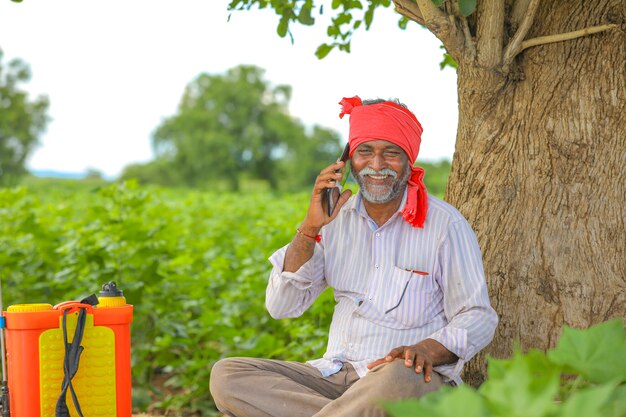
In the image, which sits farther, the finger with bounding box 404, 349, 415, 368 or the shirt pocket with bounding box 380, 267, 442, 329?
the shirt pocket with bounding box 380, 267, 442, 329

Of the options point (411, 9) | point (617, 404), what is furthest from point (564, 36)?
point (617, 404)

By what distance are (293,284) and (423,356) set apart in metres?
0.73

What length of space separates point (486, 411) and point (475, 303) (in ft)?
6.47

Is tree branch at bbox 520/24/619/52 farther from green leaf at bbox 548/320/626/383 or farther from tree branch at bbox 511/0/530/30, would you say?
green leaf at bbox 548/320/626/383

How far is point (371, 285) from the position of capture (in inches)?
137

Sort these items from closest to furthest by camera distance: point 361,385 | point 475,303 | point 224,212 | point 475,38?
point 361,385, point 475,303, point 475,38, point 224,212

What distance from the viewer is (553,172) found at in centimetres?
371

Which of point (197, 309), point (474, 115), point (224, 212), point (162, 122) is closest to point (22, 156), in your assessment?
point (162, 122)

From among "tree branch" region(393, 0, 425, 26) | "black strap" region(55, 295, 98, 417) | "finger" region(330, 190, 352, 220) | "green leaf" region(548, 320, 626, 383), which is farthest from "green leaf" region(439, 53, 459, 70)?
"green leaf" region(548, 320, 626, 383)

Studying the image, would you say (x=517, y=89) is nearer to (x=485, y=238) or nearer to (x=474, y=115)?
(x=474, y=115)

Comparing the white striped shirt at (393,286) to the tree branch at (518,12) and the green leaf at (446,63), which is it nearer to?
the tree branch at (518,12)

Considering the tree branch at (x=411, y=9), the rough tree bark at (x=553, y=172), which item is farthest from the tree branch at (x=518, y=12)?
the tree branch at (x=411, y=9)

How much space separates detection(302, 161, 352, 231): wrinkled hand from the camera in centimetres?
339

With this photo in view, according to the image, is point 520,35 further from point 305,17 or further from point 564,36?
point 305,17
